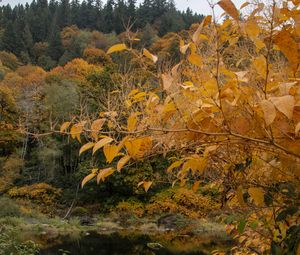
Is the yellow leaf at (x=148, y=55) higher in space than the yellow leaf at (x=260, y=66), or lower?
higher

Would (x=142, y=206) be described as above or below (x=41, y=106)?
below

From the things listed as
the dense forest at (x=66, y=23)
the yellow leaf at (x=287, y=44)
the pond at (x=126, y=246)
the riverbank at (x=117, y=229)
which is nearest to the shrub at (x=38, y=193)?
the riverbank at (x=117, y=229)

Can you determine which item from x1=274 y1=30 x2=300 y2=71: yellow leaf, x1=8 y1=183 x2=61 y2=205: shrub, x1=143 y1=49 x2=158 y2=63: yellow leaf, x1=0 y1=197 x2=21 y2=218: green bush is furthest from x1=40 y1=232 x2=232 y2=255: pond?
x1=274 y1=30 x2=300 y2=71: yellow leaf

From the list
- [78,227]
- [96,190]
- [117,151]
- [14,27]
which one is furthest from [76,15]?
[117,151]

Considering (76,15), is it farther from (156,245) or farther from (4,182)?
(156,245)

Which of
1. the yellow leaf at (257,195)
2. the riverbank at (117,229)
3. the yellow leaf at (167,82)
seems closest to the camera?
the yellow leaf at (167,82)

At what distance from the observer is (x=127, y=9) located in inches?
2092

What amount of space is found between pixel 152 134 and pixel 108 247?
10.1m

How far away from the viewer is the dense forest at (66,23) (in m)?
43.3

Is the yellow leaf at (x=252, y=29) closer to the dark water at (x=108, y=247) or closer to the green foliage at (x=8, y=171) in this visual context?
the dark water at (x=108, y=247)

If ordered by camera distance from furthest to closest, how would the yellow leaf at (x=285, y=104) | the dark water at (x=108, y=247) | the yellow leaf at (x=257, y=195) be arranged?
the dark water at (x=108, y=247), the yellow leaf at (x=257, y=195), the yellow leaf at (x=285, y=104)

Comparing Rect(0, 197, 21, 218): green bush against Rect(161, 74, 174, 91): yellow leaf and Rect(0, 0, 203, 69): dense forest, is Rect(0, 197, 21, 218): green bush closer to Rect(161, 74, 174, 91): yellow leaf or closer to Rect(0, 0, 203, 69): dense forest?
Rect(161, 74, 174, 91): yellow leaf

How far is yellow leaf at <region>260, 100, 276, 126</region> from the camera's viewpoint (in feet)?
1.84

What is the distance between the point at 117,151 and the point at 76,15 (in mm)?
57445
